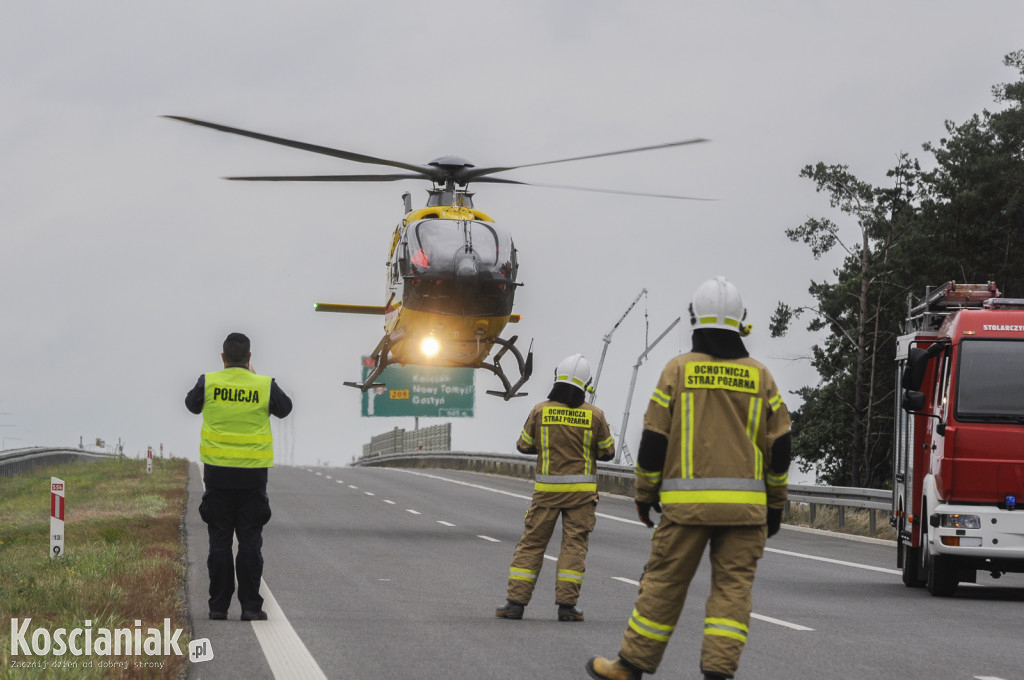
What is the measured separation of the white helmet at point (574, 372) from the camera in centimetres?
1241

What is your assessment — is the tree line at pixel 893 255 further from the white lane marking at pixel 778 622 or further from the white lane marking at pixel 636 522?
the white lane marking at pixel 778 622

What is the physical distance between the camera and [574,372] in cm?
1242

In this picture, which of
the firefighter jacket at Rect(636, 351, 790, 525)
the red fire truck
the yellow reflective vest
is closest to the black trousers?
the yellow reflective vest

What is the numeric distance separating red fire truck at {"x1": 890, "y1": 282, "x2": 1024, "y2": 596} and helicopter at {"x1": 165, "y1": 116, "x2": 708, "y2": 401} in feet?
27.0

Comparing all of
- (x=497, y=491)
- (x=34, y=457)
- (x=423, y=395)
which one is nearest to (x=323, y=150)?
(x=497, y=491)

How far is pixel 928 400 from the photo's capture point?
15.5 m

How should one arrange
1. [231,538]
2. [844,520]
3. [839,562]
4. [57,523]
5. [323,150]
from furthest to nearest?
[844,520], [323,150], [839,562], [57,523], [231,538]

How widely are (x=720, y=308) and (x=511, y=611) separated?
515 centimetres

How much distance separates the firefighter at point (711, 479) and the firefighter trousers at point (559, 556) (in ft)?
14.8

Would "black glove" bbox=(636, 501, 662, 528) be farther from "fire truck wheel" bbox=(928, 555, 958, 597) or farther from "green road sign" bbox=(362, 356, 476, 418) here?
"green road sign" bbox=(362, 356, 476, 418)

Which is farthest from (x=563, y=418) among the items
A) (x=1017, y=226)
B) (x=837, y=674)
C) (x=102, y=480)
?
(x=1017, y=226)

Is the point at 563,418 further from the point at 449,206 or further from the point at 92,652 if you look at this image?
the point at 449,206

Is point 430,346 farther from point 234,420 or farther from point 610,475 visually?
point 610,475

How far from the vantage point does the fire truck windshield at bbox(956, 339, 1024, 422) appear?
570 inches
